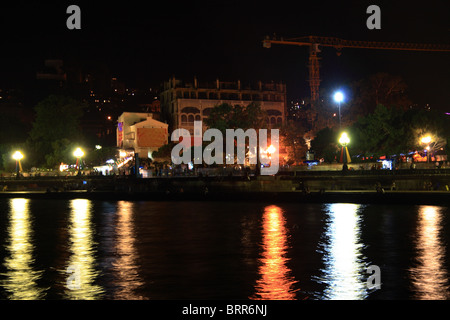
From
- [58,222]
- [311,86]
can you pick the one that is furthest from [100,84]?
[58,222]

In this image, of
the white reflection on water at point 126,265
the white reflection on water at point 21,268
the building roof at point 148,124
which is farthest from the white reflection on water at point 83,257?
Answer: the building roof at point 148,124

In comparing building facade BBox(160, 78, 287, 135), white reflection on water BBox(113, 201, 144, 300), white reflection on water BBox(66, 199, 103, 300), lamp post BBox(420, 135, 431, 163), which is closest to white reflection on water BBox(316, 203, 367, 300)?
white reflection on water BBox(113, 201, 144, 300)

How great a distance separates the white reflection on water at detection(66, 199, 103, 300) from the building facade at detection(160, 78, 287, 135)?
59.2 metres

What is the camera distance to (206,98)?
89.4 metres

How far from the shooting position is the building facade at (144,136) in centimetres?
7788

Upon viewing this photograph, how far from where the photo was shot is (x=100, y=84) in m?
143

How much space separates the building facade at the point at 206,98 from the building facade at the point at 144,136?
6291mm

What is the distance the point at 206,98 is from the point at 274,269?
3037 inches

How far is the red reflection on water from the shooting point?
11.2m

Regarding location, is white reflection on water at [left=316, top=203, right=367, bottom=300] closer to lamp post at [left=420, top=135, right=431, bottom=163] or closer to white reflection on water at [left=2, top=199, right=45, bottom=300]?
white reflection on water at [left=2, top=199, right=45, bottom=300]

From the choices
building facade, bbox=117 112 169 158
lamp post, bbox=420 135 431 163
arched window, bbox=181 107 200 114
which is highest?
arched window, bbox=181 107 200 114

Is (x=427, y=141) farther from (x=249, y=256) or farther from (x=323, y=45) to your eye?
(x=323, y=45)
